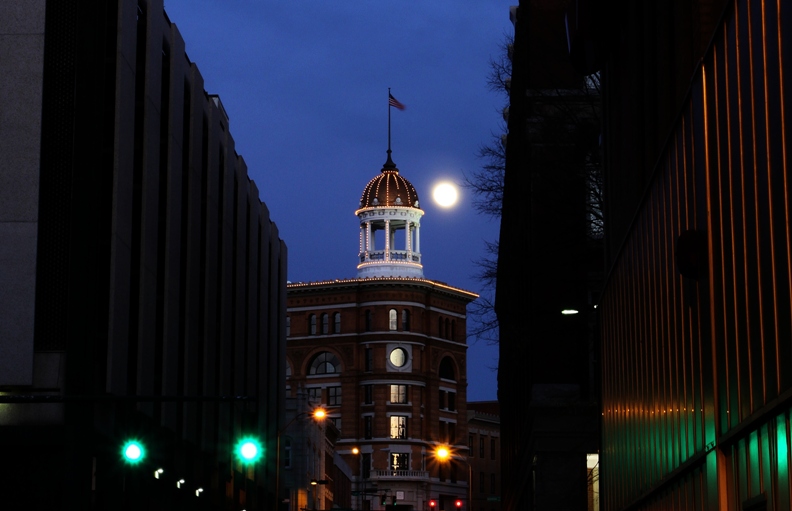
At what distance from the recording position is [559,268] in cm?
3969

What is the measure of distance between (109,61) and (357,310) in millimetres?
123450

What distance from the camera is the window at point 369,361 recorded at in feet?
518

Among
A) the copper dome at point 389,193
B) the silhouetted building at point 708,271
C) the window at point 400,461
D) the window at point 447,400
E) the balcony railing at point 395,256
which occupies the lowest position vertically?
the silhouetted building at point 708,271

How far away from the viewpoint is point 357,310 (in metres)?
160

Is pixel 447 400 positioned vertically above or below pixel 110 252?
above

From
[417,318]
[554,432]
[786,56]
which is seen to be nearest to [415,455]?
[417,318]

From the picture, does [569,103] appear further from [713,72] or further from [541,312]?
[713,72]

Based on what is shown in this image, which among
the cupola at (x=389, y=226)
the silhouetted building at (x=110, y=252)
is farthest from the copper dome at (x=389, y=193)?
the silhouetted building at (x=110, y=252)

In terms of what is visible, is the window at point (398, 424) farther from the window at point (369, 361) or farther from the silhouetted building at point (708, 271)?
the silhouetted building at point (708, 271)

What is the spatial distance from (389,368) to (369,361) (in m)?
2.42

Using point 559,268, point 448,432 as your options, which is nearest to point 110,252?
point 559,268

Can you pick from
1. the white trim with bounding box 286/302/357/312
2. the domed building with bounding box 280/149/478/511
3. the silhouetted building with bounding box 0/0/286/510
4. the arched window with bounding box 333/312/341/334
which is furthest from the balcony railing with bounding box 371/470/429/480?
the silhouetted building with bounding box 0/0/286/510

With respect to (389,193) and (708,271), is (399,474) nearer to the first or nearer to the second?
(389,193)

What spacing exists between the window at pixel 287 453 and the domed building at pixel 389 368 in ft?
172
